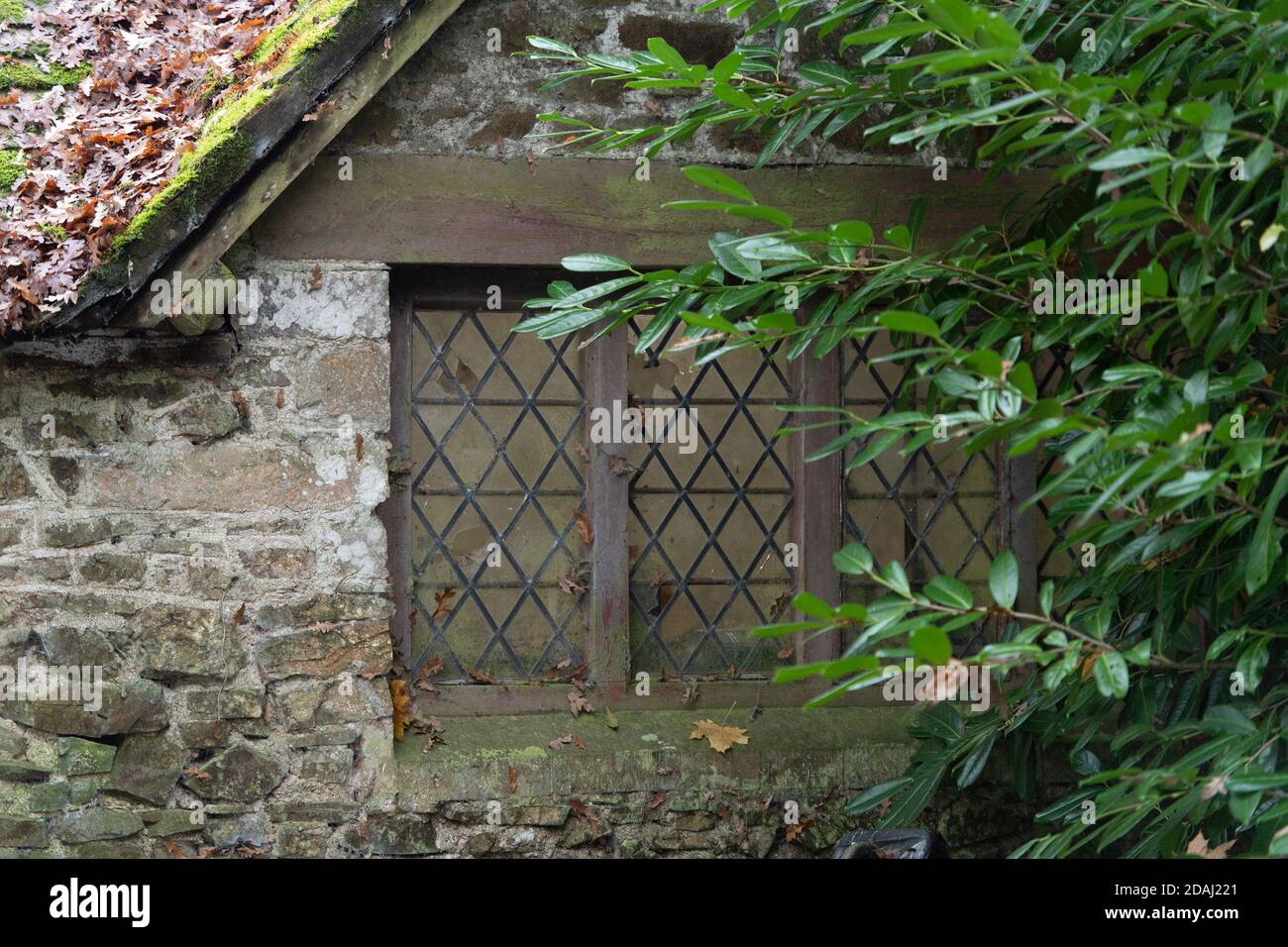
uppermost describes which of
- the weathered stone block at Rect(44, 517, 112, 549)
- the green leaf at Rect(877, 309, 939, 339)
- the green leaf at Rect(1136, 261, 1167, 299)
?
the green leaf at Rect(1136, 261, 1167, 299)

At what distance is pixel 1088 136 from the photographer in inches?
96.8

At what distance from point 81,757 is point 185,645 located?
0.42m

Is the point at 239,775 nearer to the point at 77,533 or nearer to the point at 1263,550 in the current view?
the point at 77,533

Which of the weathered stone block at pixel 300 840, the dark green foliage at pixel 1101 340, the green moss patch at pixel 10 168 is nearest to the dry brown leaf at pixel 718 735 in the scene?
the dark green foliage at pixel 1101 340

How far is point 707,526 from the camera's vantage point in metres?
4.20

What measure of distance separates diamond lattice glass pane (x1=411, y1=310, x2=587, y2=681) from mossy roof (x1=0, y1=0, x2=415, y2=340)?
2.77 ft

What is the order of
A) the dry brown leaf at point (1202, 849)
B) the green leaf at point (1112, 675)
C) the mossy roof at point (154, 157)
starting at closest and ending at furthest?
the green leaf at point (1112, 675) → the dry brown leaf at point (1202, 849) → the mossy roof at point (154, 157)

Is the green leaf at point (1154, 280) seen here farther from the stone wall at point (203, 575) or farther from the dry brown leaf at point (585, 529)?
the stone wall at point (203, 575)

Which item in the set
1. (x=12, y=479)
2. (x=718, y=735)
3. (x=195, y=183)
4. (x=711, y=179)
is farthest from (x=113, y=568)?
(x=711, y=179)

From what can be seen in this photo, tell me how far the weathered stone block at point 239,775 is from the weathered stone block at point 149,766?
57 mm

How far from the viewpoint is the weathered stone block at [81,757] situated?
3.58m

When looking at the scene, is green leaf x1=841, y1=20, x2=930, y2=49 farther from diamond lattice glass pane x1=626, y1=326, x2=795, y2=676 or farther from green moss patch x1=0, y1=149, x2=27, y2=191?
green moss patch x1=0, y1=149, x2=27, y2=191

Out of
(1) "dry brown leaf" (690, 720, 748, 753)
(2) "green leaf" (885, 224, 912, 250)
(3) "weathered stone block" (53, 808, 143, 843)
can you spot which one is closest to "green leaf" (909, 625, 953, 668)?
(2) "green leaf" (885, 224, 912, 250)

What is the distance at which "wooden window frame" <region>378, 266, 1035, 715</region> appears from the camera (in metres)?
3.98
